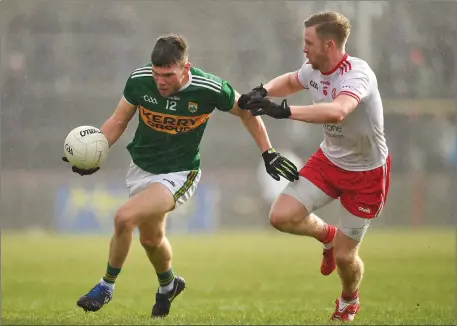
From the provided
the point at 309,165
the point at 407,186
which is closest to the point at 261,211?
the point at 407,186

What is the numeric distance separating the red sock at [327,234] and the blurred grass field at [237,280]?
0.63 m

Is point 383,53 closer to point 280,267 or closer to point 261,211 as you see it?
point 261,211

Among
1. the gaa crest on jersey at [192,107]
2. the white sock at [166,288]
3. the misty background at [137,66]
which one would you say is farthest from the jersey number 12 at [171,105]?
the misty background at [137,66]

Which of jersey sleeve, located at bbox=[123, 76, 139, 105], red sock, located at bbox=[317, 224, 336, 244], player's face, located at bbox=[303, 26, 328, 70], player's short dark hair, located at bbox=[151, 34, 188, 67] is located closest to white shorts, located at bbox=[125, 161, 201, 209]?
jersey sleeve, located at bbox=[123, 76, 139, 105]

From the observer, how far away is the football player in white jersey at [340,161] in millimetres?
6535

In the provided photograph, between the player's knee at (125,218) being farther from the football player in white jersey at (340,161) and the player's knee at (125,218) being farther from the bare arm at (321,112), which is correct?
the bare arm at (321,112)

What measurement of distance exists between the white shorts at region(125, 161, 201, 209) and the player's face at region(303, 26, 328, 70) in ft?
Answer: 4.10

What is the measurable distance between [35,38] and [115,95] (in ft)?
6.81

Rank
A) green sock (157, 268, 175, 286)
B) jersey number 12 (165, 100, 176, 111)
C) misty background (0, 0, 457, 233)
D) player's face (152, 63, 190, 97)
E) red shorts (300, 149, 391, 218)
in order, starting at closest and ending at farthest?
player's face (152, 63, 190, 97) < jersey number 12 (165, 100, 176, 111) < red shorts (300, 149, 391, 218) < green sock (157, 268, 175, 286) < misty background (0, 0, 457, 233)

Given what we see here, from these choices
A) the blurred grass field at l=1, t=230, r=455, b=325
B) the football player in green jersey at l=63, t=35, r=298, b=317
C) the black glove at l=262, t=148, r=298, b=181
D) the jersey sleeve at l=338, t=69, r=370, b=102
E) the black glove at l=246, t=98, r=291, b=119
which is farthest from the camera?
the blurred grass field at l=1, t=230, r=455, b=325

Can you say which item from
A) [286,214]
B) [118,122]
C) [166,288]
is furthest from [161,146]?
[166,288]

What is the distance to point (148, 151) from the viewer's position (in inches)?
270

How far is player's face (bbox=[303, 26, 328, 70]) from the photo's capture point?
6496 mm

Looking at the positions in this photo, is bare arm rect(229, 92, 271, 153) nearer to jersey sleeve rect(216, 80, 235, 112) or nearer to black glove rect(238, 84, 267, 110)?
jersey sleeve rect(216, 80, 235, 112)
